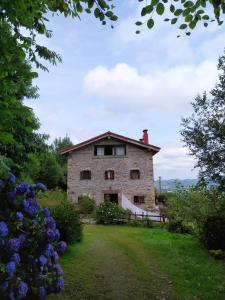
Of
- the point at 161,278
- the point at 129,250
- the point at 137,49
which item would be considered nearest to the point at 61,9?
the point at 137,49

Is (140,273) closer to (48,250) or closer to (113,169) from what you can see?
(48,250)

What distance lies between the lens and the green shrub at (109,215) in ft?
74.4

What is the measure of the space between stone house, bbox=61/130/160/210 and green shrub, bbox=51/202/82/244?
1543 centimetres

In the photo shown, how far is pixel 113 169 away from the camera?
2853cm

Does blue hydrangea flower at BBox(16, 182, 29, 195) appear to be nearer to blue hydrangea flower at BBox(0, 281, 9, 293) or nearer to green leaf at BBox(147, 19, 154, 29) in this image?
blue hydrangea flower at BBox(0, 281, 9, 293)

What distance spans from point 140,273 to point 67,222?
167 inches

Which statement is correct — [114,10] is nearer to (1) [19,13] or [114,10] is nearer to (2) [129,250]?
(1) [19,13]

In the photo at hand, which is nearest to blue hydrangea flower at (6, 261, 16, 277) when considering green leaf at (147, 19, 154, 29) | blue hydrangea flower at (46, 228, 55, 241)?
blue hydrangea flower at (46, 228, 55, 241)

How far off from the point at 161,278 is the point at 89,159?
21.4 metres

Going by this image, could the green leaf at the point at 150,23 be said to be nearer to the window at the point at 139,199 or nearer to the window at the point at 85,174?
the window at the point at 139,199

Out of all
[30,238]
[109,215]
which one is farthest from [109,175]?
[30,238]

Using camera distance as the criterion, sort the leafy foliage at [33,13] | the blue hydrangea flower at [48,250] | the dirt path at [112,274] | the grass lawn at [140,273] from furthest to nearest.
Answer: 1. the grass lawn at [140,273]
2. the dirt path at [112,274]
3. the blue hydrangea flower at [48,250]
4. the leafy foliage at [33,13]

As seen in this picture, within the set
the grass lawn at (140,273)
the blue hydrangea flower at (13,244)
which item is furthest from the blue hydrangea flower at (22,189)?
the grass lawn at (140,273)

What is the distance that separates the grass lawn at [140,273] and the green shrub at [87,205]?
1366 cm
